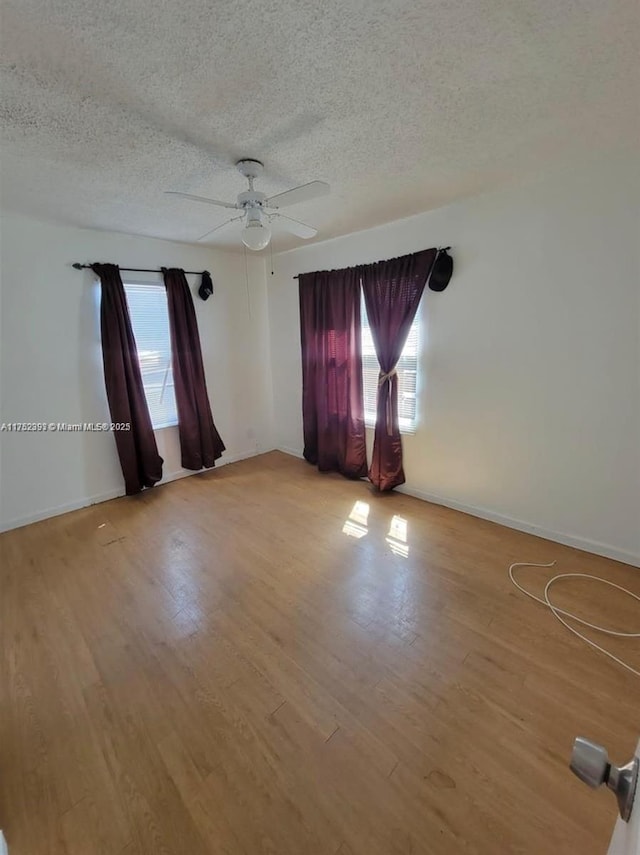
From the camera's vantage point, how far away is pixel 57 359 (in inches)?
127

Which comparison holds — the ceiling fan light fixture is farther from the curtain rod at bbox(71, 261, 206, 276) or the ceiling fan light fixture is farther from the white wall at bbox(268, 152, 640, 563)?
the curtain rod at bbox(71, 261, 206, 276)

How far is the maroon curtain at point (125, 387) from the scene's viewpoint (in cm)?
333

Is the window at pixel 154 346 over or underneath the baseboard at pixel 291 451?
over

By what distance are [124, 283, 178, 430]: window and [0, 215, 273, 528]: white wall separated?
148 millimetres

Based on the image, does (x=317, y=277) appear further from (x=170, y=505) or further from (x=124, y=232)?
(x=170, y=505)

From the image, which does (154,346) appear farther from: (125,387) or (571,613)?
(571,613)

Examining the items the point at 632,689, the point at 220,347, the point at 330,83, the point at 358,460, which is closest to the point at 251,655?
the point at 632,689

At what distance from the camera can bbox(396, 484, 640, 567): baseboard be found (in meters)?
2.43

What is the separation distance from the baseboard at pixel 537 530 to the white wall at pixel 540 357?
12mm

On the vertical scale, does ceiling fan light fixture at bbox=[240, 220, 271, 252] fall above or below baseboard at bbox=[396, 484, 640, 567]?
Answer: above

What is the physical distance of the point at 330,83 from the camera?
4.72ft

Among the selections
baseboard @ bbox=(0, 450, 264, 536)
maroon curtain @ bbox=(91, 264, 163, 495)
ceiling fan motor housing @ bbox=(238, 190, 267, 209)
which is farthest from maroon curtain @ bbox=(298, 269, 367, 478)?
maroon curtain @ bbox=(91, 264, 163, 495)

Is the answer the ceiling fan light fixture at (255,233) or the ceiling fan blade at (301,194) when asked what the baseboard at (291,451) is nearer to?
the ceiling fan light fixture at (255,233)

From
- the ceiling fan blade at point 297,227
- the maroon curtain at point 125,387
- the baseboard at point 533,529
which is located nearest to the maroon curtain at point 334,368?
the baseboard at point 533,529
